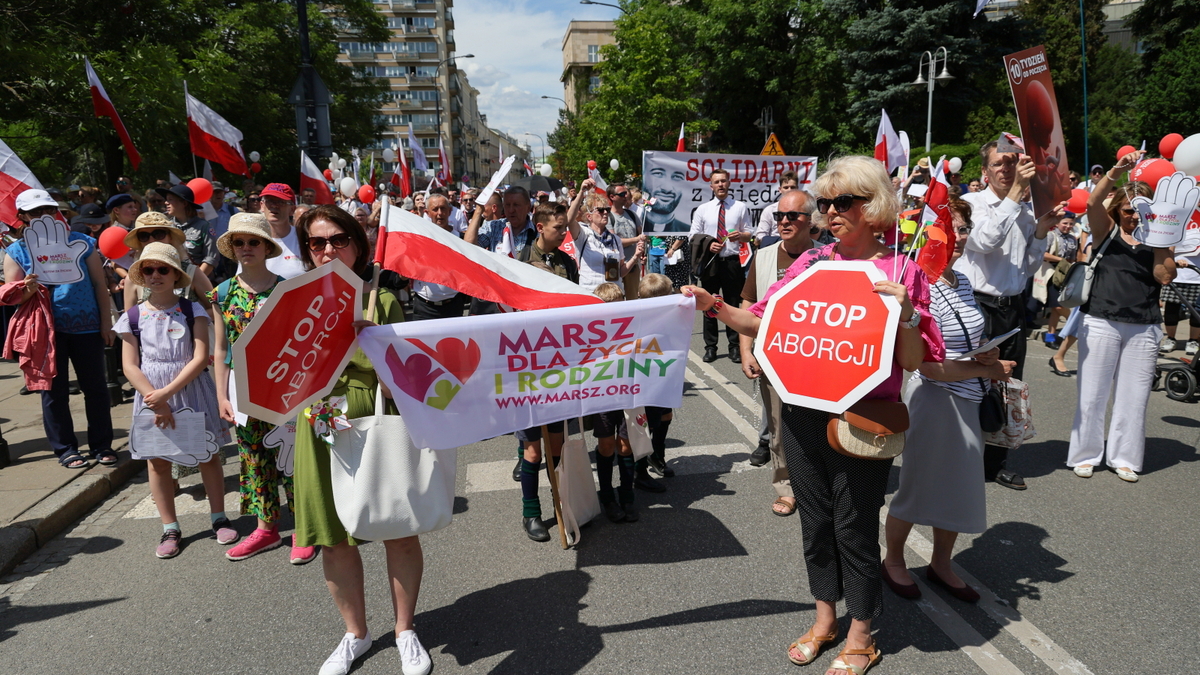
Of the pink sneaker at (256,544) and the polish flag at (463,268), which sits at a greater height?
the polish flag at (463,268)

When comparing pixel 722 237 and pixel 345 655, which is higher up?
pixel 722 237

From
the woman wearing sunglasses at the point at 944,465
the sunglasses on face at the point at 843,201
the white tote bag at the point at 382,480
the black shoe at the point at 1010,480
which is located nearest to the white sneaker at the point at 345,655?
the white tote bag at the point at 382,480

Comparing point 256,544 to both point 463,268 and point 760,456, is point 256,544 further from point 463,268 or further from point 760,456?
point 760,456

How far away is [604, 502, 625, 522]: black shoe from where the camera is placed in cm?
453

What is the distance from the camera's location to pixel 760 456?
215 inches

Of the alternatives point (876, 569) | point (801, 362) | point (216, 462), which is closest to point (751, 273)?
point (801, 362)

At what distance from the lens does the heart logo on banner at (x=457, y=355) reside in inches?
116

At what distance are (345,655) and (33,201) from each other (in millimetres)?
4814

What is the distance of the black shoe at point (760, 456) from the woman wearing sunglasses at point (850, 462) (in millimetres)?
2304

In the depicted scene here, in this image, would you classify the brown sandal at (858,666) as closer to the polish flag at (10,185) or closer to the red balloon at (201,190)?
the polish flag at (10,185)

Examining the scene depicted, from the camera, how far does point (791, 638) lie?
3.22 meters

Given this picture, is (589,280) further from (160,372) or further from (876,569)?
(876,569)

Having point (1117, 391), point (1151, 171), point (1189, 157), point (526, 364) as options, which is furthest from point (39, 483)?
point (1151, 171)

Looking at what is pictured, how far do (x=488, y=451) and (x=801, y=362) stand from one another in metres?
3.74
